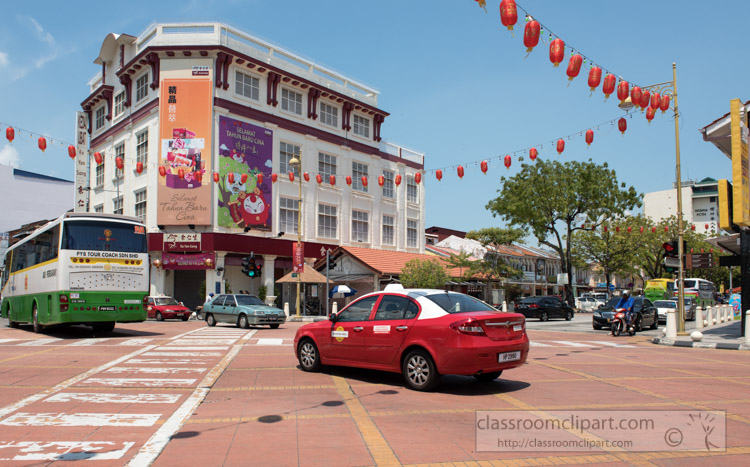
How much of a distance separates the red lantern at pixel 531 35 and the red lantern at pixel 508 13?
2.43 feet

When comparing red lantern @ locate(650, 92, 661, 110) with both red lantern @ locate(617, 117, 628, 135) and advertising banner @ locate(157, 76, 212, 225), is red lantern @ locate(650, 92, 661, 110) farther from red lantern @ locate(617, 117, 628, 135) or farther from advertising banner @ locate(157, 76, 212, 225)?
advertising banner @ locate(157, 76, 212, 225)

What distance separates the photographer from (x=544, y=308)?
33.6 metres

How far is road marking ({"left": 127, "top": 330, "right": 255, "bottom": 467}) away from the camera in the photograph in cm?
502

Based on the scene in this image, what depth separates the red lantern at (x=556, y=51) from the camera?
1272 centimetres

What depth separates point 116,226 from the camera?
1761 cm

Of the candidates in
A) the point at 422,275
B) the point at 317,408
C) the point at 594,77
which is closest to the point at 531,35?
the point at 594,77

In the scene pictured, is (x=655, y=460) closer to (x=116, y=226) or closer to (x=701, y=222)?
(x=116, y=226)

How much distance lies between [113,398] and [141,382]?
1451 millimetres

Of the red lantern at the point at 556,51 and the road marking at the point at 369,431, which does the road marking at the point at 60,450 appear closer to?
the road marking at the point at 369,431

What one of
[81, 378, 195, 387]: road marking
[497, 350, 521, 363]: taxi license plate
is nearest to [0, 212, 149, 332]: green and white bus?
[81, 378, 195, 387]: road marking

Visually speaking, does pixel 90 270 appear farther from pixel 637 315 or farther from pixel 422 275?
pixel 422 275

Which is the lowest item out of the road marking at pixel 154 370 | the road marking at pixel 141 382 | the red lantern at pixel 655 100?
the road marking at pixel 154 370

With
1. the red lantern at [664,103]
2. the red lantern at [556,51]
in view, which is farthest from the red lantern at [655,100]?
the red lantern at [556,51]

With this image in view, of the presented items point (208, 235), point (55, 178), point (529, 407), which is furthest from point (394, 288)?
point (55, 178)
